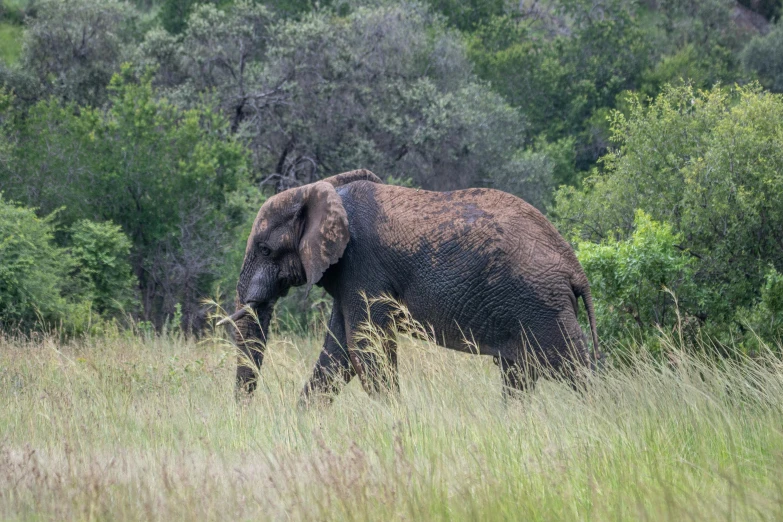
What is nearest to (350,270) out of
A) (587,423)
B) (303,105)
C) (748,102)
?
(587,423)

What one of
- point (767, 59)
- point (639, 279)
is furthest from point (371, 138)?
point (767, 59)

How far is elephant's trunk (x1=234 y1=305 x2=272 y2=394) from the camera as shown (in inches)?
330

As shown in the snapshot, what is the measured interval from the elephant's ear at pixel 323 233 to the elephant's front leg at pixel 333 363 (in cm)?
47

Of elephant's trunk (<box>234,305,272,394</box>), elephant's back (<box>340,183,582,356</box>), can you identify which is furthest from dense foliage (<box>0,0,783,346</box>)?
elephant's trunk (<box>234,305,272,394</box>)

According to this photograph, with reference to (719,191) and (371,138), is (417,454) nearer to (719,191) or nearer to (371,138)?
(719,191)

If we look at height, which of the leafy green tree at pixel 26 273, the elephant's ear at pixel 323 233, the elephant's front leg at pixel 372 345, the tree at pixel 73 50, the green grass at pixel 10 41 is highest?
the elephant's ear at pixel 323 233

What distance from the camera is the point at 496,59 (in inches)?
1199

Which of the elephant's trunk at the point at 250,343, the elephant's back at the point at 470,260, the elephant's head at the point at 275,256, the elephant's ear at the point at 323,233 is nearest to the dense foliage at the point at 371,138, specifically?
the elephant's back at the point at 470,260

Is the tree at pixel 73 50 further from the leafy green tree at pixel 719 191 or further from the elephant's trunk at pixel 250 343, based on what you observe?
the elephant's trunk at pixel 250 343

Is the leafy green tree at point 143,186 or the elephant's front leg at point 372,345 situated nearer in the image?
the elephant's front leg at point 372,345

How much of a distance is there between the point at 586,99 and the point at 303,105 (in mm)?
11813

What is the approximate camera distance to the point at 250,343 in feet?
28.6

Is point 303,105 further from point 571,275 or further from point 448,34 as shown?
point 571,275

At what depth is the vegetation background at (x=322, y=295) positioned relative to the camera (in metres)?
4.75
